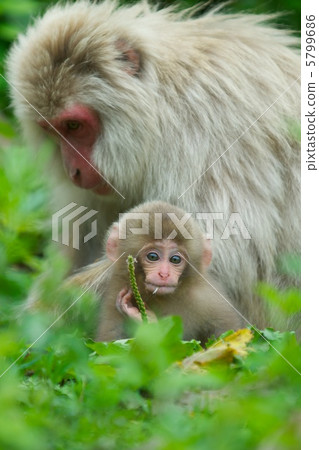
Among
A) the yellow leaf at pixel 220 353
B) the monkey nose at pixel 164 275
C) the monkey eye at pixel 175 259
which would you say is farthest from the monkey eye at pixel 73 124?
the yellow leaf at pixel 220 353

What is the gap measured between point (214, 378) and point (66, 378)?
155 centimetres

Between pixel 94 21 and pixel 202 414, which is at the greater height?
pixel 94 21

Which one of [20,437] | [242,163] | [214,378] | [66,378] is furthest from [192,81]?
[20,437]

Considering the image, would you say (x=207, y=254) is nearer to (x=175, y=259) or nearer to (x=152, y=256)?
(x=175, y=259)

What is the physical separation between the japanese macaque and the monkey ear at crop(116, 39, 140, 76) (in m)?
1.01

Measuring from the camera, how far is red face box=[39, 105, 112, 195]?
5.43 meters

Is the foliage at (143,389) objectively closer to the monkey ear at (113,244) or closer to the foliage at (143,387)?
the foliage at (143,387)

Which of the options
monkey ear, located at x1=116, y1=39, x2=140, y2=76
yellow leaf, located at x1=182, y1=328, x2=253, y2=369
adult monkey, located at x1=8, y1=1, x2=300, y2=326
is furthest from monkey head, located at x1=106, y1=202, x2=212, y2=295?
monkey ear, located at x1=116, y1=39, x2=140, y2=76

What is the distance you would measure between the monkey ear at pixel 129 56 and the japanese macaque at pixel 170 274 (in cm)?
101

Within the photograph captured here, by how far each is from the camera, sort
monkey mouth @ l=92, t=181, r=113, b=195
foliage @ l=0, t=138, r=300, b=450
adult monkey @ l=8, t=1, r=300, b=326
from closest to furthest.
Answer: foliage @ l=0, t=138, r=300, b=450
adult monkey @ l=8, t=1, r=300, b=326
monkey mouth @ l=92, t=181, r=113, b=195

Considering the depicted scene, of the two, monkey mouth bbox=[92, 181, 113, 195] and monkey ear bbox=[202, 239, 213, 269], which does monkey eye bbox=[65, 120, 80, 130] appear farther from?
monkey ear bbox=[202, 239, 213, 269]

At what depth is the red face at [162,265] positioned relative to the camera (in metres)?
4.62

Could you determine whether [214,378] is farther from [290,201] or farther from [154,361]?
[290,201]

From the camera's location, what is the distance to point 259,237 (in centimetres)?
541
